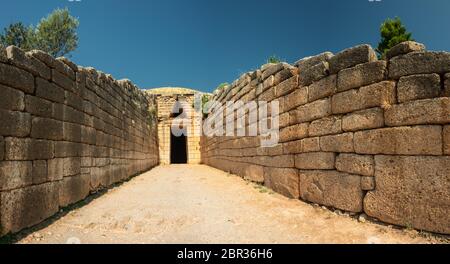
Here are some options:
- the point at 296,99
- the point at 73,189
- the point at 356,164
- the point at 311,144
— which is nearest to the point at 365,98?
the point at 356,164

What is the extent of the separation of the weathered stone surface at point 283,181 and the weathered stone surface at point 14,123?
13.7 feet

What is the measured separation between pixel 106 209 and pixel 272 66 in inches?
168

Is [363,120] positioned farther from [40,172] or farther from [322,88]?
[40,172]

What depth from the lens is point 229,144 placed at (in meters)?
10.6

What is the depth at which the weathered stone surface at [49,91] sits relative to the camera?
462 centimetres

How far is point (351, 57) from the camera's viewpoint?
15.3 feet

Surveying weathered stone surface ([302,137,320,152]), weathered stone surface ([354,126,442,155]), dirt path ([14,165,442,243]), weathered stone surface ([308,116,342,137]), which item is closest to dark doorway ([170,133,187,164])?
dirt path ([14,165,442,243])

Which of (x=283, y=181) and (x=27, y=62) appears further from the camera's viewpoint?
(x=283, y=181)

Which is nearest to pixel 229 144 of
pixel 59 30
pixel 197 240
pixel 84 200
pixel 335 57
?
pixel 84 200

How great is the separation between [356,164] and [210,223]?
2.13 metres

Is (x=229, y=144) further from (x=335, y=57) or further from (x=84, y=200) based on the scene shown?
(x=335, y=57)

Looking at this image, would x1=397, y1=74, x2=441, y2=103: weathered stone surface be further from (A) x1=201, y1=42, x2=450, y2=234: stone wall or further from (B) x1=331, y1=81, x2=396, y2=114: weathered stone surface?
(B) x1=331, y1=81, x2=396, y2=114: weathered stone surface

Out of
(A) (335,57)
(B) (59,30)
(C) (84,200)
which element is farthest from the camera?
(B) (59,30)

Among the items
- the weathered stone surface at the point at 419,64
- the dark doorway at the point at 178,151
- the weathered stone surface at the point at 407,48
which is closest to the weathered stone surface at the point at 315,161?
the weathered stone surface at the point at 419,64
